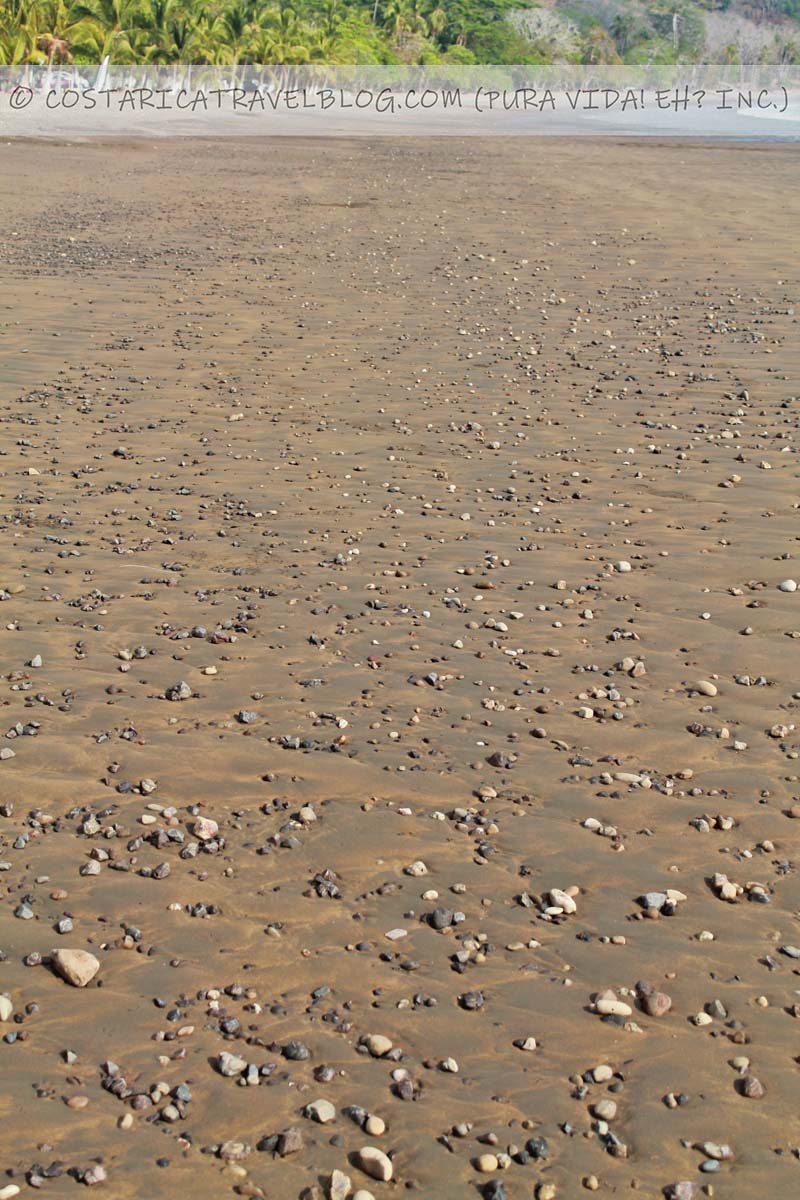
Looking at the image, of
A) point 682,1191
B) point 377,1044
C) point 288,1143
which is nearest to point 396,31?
point 377,1044

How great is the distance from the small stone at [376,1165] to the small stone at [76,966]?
1.12 m

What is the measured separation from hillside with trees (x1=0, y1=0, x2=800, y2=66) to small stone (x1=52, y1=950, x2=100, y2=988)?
63.6m

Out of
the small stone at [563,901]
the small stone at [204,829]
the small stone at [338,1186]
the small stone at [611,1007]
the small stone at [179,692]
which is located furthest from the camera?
the small stone at [179,692]

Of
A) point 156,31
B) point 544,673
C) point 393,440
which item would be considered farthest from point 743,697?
Result: point 156,31

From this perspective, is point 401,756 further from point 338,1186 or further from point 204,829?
point 338,1186

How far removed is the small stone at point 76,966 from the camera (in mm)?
4152

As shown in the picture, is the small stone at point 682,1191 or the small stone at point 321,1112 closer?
the small stone at point 682,1191

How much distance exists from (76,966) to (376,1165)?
Answer: 1202 millimetres

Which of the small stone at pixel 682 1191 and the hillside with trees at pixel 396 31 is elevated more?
the hillside with trees at pixel 396 31

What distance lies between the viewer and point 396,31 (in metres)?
115

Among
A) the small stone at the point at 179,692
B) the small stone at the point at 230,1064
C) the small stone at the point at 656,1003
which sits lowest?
the small stone at the point at 179,692

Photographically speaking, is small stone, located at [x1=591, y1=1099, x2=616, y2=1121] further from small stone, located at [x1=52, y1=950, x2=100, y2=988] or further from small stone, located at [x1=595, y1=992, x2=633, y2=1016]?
small stone, located at [x1=52, y1=950, x2=100, y2=988]

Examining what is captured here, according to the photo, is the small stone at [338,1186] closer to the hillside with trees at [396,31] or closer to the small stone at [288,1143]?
the small stone at [288,1143]

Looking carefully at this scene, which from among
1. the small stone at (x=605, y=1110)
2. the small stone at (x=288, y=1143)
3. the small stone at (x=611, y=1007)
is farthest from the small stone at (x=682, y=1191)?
the small stone at (x=288, y=1143)
